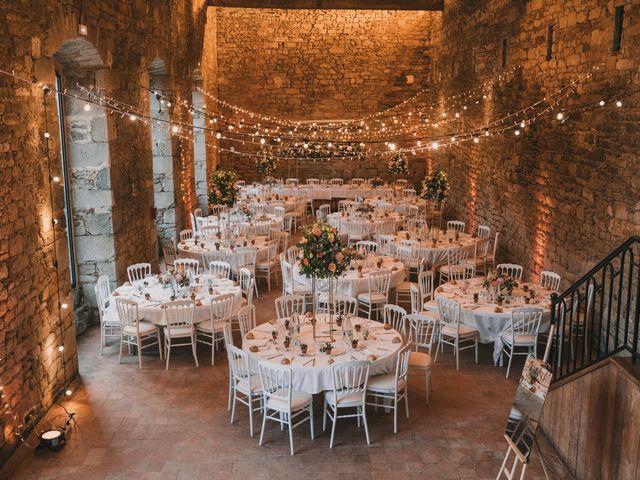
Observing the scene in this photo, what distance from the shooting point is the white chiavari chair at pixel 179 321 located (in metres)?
8.45

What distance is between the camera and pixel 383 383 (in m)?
6.90

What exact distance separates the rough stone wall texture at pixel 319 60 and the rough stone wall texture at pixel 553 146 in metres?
3.68

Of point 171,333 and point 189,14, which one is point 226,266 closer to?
point 171,333

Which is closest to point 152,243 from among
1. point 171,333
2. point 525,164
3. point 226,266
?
point 226,266

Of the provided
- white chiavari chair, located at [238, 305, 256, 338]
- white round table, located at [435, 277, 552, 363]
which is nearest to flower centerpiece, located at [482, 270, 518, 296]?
white round table, located at [435, 277, 552, 363]

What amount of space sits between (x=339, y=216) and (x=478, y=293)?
5.73 metres

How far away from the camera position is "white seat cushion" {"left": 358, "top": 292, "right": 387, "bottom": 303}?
977 cm

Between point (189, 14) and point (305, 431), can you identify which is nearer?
point (305, 431)

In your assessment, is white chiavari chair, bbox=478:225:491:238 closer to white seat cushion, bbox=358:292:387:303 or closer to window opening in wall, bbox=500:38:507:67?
window opening in wall, bbox=500:38:507:67

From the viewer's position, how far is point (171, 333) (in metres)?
8.46

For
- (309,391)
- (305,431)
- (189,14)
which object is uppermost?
(189,14)

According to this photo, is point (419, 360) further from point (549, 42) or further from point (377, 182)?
point (377, 182)

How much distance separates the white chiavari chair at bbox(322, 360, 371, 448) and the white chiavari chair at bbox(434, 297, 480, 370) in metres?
2.13

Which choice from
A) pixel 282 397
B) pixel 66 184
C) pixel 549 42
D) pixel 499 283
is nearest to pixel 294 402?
pixel 282 397
